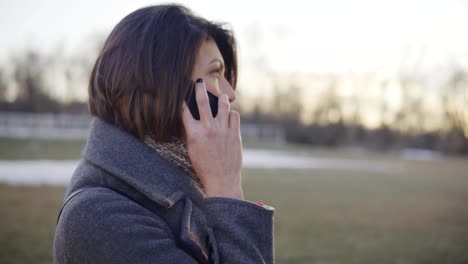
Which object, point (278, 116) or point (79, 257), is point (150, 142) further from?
point (278, 116)

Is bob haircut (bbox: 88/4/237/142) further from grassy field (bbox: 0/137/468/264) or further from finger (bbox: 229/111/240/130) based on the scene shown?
grassy field (bbox: 0/137/468/264)

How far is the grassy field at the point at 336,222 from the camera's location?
639 cm

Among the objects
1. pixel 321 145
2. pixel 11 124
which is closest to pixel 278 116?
pixel 321 145

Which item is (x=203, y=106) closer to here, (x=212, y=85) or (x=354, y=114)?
(x=212, y=85)

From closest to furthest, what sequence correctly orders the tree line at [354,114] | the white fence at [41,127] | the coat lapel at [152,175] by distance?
the coat lapel at [152,175] < the white fence at [41,127] < the tree line at [354,114]

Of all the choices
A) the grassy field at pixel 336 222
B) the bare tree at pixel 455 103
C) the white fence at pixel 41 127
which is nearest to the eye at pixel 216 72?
the grassy field at pixel 336 222

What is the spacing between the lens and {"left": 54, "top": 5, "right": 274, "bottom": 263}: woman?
1.26 meters

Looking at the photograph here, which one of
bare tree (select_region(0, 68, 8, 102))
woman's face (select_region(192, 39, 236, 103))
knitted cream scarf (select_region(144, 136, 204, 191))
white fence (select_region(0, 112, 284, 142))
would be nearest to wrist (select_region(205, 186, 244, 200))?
knitted cream scarf (select_region(144, 136, 204, 191))

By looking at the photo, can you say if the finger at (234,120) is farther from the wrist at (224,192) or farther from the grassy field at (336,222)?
the grassy field at (336,222)

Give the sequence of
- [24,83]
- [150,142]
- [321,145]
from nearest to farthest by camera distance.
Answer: [150,142]
[24,83]
[321,145]

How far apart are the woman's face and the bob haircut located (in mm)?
53

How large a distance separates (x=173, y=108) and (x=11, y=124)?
102ft

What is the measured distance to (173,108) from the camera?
1.41 metres

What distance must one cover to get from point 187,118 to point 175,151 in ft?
0.48
